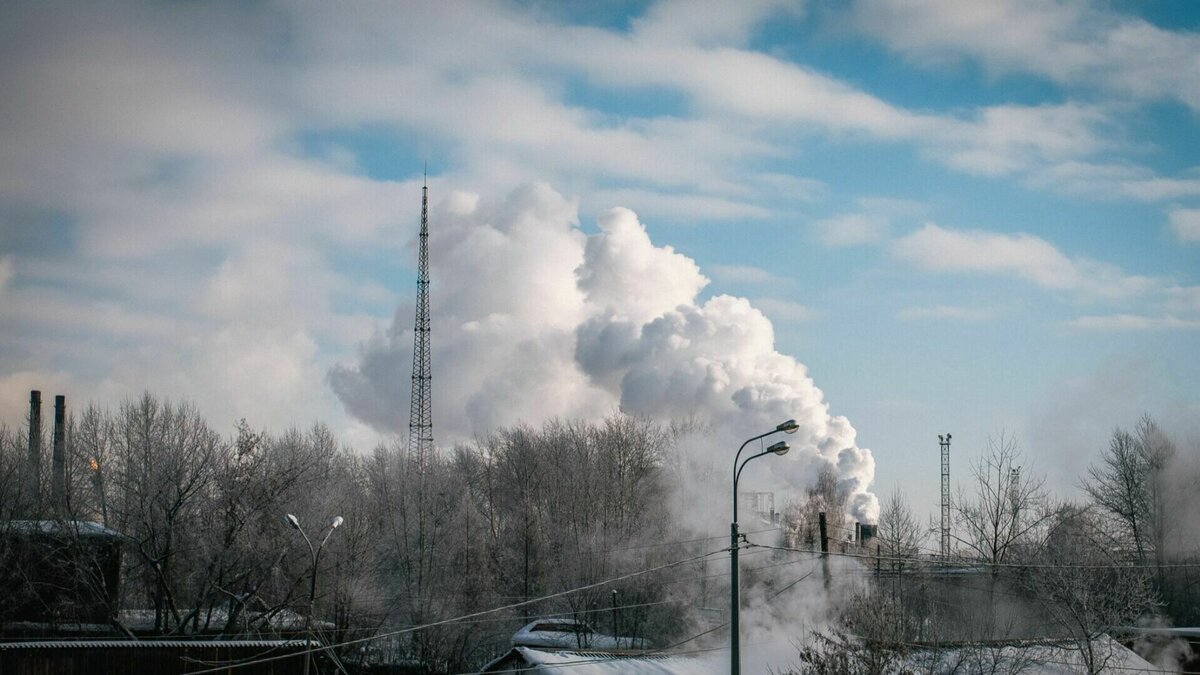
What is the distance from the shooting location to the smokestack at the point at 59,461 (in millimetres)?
46091

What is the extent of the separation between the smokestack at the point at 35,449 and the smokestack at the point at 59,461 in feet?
2.21

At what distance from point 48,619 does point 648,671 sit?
27456mm

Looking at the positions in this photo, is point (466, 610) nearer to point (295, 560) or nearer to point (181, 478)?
point (295, 560)

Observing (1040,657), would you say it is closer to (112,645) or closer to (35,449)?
(112,645)

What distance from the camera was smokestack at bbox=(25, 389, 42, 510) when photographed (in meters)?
47.7

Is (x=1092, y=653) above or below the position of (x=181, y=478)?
below

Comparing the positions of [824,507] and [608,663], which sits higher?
[824,507]

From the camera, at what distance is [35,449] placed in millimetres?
51625

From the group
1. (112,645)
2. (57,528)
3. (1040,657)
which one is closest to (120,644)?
(112,645)

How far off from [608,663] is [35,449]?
1369 inches

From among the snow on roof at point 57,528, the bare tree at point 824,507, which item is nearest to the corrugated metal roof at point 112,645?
the snow on roof at point 57,528

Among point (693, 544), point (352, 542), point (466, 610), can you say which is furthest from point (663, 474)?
point (352, 542)

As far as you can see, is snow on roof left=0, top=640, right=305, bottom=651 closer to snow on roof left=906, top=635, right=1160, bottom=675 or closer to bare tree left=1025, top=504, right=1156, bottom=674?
snow on roof left=906, top=635, right=1160, bottom=675

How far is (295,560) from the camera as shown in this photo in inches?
1806
